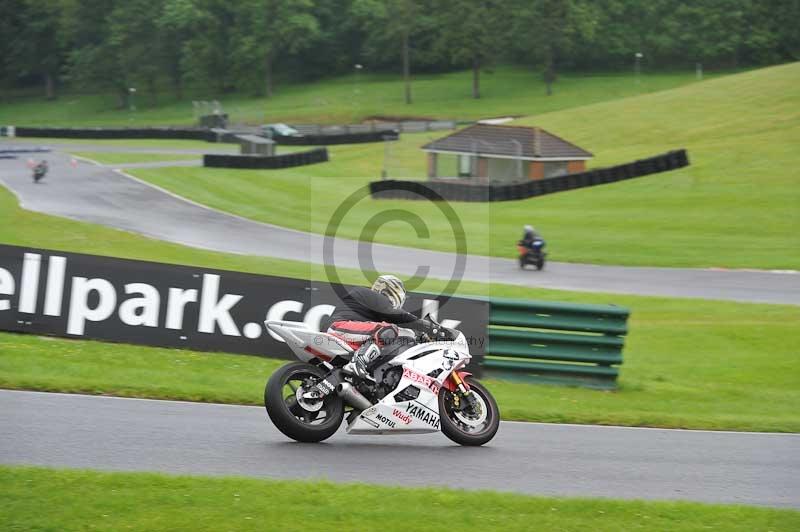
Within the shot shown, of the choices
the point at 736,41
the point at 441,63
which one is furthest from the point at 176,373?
the point at 441,63

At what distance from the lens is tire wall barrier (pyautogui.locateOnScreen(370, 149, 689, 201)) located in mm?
40219

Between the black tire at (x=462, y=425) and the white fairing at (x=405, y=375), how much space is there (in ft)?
0.29

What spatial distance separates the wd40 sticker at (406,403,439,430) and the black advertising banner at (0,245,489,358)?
12.9 feet

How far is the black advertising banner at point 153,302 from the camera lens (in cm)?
1282

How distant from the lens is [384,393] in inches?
350

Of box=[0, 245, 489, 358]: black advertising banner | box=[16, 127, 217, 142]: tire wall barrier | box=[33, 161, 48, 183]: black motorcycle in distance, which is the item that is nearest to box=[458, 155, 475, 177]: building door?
box=[33, 161, 48, 183]: black motorcycle in distance

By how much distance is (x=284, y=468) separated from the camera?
7.83 m

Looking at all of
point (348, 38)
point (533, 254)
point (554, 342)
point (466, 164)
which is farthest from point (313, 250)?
point (348, 38)

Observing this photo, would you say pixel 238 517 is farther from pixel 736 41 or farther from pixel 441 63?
pixel 441 63

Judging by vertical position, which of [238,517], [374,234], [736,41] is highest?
[736,41]

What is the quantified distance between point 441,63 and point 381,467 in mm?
103054

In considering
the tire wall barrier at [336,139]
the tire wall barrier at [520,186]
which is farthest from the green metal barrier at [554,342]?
the tire wall barrier at [336,139]

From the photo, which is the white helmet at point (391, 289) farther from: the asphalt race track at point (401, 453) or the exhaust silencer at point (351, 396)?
the asphalt race track at point (401, 453)
